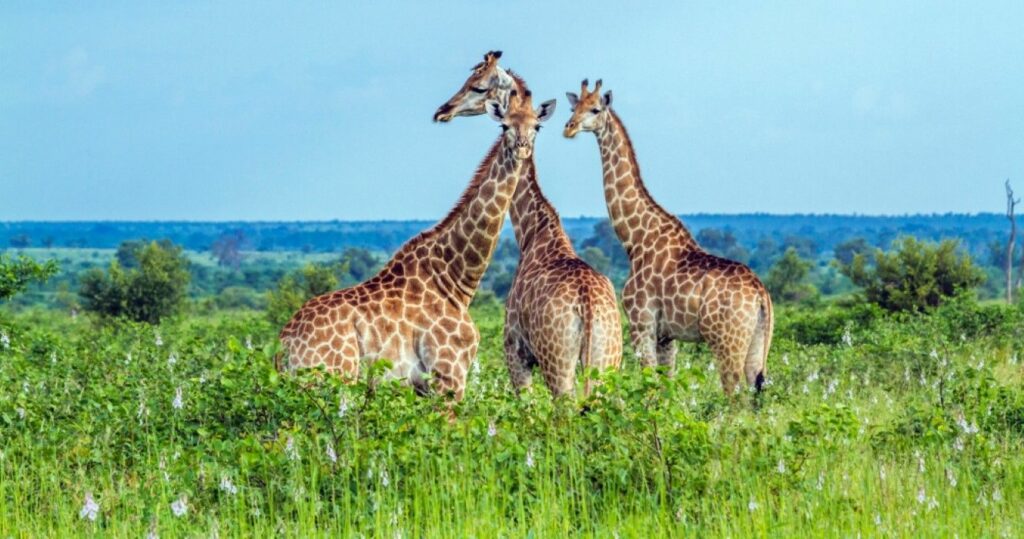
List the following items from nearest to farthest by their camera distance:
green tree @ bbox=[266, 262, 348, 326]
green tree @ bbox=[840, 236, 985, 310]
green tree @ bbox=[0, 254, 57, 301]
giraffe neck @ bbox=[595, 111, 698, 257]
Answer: giraffe neck @ bbox=[595, 111, 698, 257], green tree @ bbox=[0, 254, 57, 301], green tree @ bbox=[840, 236, 985, 310], green tree @ bbox=[266, 262, 348, 326]

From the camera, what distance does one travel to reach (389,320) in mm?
9000

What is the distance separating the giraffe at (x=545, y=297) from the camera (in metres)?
9.99

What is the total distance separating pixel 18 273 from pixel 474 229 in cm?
675

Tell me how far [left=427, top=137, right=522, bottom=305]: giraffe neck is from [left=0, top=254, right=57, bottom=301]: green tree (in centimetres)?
617

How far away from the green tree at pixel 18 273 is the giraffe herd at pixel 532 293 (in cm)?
554

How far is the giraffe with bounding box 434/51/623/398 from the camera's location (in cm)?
999

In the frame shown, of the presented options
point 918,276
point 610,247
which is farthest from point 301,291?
point 610,247

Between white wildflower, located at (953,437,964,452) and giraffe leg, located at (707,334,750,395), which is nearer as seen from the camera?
white wildflower, located at (953,437,964,452)

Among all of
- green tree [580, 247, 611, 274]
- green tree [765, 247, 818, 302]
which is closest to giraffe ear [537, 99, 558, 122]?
green tree [765, 247, 818, 302]

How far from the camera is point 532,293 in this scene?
10445 millimetres

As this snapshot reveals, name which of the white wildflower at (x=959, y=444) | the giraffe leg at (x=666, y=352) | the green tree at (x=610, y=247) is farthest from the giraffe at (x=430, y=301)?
the green tree at (x=610, y=247)

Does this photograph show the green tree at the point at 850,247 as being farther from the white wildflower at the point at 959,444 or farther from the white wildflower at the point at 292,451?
the white wildflower at the point at 292,451

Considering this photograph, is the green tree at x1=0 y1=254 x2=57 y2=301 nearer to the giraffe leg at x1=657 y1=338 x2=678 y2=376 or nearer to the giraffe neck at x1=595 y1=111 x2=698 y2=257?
the giraffe neck at x1=595 y1=111 x2=698 y2=257

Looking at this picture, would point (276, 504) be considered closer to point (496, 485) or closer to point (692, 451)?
point (496, 485)
